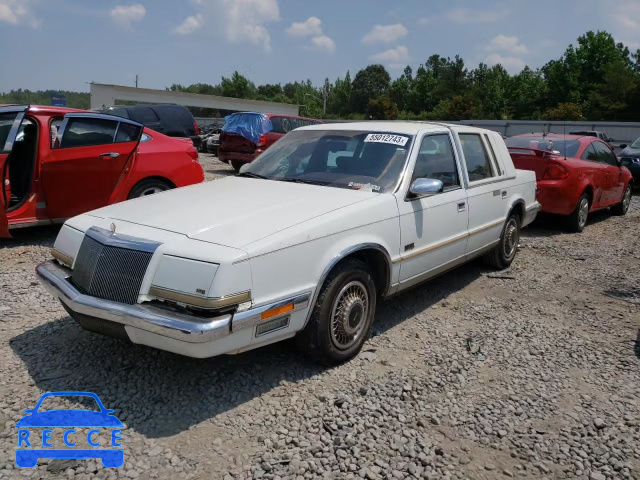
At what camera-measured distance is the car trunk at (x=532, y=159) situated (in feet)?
27.0

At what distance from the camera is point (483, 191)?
5.35 metres

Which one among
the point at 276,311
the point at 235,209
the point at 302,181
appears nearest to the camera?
the point at 276,311

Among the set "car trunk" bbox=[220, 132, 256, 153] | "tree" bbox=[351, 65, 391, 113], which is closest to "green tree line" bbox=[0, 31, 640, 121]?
"tree" bbox=[351, 65, 391, 113]

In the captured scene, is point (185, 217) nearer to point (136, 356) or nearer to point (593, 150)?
point (136, 356)

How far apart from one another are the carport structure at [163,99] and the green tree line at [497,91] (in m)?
3.97

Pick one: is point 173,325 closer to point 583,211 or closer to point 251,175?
point 251,175

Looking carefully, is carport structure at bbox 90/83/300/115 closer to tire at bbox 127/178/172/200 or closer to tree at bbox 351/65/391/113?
tire at bbox 127/178/172/200

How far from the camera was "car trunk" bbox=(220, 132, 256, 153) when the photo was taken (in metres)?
14.1

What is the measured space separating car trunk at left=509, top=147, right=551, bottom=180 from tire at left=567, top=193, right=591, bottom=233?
0.80 m

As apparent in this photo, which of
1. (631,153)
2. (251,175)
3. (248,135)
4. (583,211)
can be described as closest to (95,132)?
(251,175)

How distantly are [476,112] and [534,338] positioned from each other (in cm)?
6337

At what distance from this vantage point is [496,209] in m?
5.64

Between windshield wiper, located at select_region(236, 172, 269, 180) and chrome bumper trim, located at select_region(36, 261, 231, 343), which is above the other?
windshield wiper, located at select_region(236, 172, 269, 180)

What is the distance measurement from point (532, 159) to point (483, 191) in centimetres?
353
